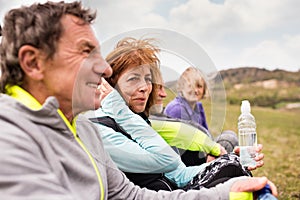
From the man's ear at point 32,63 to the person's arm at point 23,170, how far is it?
21cm

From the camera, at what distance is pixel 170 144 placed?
7.10 feet

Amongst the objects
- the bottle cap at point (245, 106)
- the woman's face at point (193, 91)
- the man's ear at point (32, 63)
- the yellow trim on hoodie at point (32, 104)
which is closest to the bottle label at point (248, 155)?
the bottle cap at point (245, 106)

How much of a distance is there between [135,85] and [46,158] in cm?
61

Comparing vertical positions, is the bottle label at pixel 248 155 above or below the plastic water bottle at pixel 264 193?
above

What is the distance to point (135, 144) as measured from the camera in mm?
2004

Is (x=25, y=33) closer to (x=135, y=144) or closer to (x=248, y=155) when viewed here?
(x=135, y=144)

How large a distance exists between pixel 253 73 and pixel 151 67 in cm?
1284

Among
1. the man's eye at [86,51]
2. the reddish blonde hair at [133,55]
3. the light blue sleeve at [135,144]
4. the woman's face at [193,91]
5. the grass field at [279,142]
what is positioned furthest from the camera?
the grass field at [279,142]

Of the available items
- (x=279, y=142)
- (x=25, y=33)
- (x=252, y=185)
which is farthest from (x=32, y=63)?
(x=279, y=142)

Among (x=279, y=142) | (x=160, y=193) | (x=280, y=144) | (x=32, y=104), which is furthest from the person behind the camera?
(x=279, y=142)

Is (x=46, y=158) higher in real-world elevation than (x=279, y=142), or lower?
lower

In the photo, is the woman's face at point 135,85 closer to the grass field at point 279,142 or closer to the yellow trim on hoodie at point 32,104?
the grass field at point 279,142

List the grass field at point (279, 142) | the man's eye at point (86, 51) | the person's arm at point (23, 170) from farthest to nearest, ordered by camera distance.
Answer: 1. the grass field at point (279, 142)
2. the man's eye at point (86, 51)
3. the person's arm at point (23, 170)

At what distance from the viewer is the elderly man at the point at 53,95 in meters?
1.24
